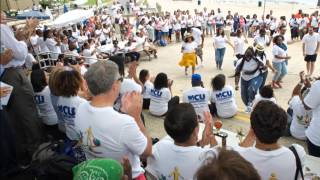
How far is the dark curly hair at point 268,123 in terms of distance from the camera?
2.69 metres

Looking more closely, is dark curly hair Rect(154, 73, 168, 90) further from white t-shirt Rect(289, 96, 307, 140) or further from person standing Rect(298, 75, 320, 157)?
person standing Rect(298, 75, 320, 157)

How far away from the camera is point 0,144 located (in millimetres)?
3393

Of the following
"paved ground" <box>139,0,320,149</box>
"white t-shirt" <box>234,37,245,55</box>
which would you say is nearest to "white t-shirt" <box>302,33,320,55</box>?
"paved ground" <box>139,0,320,149</box>

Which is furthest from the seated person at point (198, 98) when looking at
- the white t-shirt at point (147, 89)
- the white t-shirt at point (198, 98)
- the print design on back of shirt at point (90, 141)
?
the print design on back of shirt at point (90, 141)

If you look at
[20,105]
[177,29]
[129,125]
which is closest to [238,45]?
[177,29]

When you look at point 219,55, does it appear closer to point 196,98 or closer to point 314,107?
point 196,98

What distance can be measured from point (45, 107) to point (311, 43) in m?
9.26

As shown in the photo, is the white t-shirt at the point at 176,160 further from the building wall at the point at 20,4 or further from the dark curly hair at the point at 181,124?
the building wall at the point at 20,4

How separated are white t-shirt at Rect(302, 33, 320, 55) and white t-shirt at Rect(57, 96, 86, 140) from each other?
9272 mm

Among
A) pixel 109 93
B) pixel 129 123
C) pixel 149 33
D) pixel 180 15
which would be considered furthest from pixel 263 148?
pixel 180 15

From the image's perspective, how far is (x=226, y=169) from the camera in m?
1.72

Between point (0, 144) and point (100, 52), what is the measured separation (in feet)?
40.1

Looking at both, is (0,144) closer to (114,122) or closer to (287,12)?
(114,122)

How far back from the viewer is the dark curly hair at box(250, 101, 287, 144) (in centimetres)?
269
